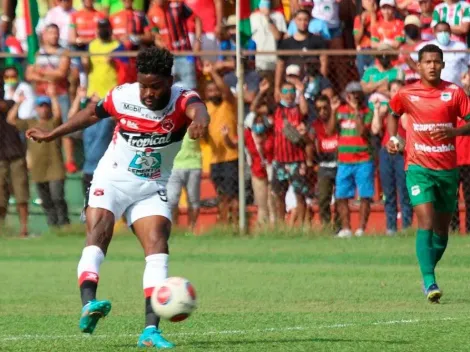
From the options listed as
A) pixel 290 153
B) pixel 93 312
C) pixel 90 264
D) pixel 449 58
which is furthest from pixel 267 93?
pixel 93 312

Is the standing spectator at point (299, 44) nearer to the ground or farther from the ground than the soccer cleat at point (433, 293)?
farther from the ground

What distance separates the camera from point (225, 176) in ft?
66.5

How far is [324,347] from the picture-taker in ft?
Result: 29.7

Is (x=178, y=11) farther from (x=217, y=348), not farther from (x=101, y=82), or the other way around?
(x=217, y=348)

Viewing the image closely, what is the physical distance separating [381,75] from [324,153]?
1.45 metres

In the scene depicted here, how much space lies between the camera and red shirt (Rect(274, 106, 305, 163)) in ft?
64.7

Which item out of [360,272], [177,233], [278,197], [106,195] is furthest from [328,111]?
[106,195]

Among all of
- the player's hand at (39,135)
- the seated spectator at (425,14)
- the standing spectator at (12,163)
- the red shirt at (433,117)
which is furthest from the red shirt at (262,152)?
the player's hand at (39,135)

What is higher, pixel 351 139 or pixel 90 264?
pixel 90 264

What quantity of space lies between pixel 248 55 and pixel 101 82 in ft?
7.79

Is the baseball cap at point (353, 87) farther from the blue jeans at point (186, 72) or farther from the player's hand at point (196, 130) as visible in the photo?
the player's hand at point (196, 130)

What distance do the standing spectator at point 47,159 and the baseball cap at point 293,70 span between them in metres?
3.77

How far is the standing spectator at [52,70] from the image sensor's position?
68.8 ft

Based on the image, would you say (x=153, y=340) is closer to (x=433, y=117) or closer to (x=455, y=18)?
(x=433, y=117)
